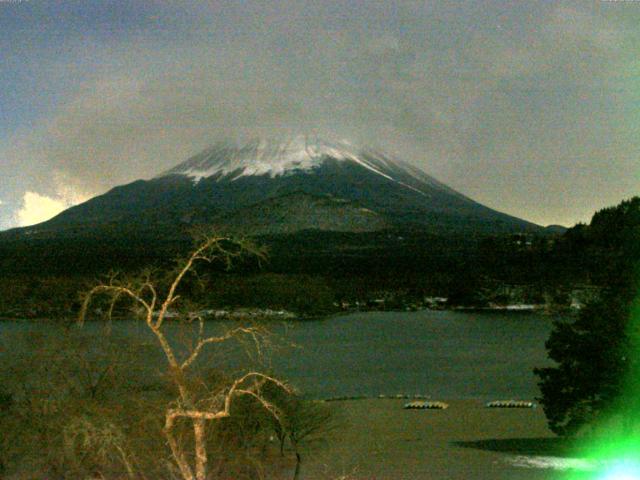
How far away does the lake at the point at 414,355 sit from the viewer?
122 ft

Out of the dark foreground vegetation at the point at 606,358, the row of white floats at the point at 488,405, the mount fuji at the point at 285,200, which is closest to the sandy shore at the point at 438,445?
the row of white floats at the point at 488,405

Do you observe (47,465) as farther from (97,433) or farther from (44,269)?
(44,269)

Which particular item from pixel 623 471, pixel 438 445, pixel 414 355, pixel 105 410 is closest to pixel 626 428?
pixel 623 471

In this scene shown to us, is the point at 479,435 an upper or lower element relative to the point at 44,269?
lower

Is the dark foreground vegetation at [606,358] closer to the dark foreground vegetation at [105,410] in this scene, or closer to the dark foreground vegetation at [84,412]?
the dark foreground vegetation at [105,410]

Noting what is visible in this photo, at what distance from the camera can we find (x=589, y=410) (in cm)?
1562

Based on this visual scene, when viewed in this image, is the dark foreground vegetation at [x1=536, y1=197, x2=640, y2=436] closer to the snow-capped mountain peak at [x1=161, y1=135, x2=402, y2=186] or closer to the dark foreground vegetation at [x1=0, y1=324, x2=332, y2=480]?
the dark foreground vegetation at [x1=0, y1=324, x2=332, y2=480]

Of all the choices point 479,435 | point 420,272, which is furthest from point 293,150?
point 479,435

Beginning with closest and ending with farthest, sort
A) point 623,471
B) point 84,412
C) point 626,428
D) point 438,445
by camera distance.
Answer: point 84,412
point 623,471
point 626,428
point 438,445

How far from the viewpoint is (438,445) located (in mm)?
22219

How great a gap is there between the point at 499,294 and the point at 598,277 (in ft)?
266

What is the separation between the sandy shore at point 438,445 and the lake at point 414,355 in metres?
5.47

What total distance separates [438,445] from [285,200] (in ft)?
393

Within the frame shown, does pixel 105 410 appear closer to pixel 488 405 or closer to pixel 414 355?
pixel 488 405
